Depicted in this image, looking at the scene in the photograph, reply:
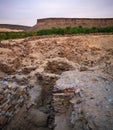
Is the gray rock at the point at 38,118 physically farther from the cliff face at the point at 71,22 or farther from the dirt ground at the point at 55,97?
the cliff face at the point at 71,22

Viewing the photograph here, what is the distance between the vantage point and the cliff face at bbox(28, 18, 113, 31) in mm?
20547

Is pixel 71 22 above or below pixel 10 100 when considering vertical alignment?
above

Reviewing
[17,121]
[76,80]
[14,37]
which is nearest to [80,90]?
[76,80]

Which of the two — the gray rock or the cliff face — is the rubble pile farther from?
the cliff face

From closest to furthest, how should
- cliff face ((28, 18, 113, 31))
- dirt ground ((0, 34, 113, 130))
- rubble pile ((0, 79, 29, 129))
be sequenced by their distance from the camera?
dirt ground ((0, 34, 113, 130)) < rubble pile ((0, 79, 29, 129)) < cliff face ((28, 18, 113, 31))

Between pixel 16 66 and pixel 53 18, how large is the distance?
1385 centimetres

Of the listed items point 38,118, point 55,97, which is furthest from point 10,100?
point 55,97

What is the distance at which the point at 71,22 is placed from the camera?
2169 centimetres

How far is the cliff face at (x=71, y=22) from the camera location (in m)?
20.5

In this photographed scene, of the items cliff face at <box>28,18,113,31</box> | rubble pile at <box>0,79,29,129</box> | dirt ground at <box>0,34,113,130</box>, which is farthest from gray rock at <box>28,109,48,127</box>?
cliff face at <box>28,18,113,31</box>

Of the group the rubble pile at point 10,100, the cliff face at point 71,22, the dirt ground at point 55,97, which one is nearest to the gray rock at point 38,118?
the dirt ground at point 55,97

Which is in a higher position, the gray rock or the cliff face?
the cliff face

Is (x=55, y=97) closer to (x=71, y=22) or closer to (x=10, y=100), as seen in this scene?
(x=10, y=100)

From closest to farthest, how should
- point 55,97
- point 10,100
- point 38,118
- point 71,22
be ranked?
point 55,97 < point 38,118 < point 10,100 < point 71,22
